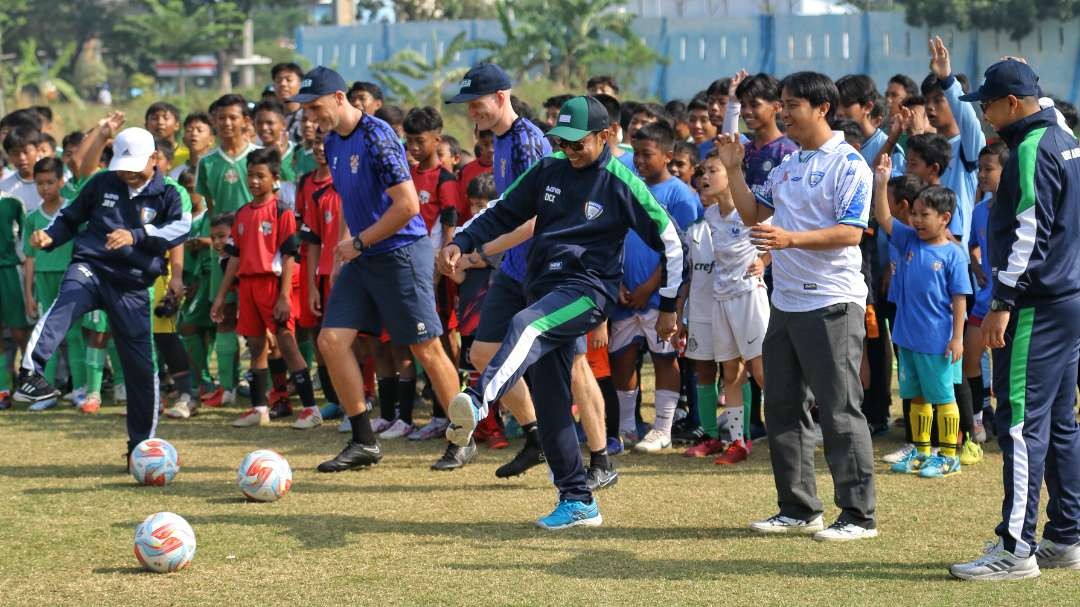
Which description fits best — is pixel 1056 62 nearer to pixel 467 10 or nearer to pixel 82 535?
pixel 467 10

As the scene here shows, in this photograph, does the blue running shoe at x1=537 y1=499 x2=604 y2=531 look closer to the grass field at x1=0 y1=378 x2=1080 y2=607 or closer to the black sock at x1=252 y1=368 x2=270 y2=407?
the grass field at x1=0 y1=378 x2=1080 y2=607

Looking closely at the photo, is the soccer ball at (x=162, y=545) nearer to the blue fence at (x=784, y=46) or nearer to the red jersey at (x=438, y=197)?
the red jersey at (x=438, y=197)

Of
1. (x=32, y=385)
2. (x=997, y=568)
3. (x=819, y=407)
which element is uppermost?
(x=819, y=407)

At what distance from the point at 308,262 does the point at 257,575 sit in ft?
15.3

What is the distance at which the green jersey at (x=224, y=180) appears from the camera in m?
11.8

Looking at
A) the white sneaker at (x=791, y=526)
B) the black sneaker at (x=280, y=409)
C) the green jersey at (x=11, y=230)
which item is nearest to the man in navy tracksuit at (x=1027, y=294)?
the white sneaker at (x=791, y=526)

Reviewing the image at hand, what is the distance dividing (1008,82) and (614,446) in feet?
13.9

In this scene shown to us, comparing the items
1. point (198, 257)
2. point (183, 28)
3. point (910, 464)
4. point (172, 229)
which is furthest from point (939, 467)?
point (183, 28)

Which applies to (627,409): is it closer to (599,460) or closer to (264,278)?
(599,460)

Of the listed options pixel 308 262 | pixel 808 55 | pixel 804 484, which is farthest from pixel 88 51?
pixel 804 484

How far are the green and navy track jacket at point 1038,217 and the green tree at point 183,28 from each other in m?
61.0

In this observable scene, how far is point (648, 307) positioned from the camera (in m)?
9.74

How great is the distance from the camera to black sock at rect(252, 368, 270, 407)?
11.1 meters

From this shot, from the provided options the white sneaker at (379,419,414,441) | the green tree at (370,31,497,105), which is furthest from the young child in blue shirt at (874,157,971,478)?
the green tree at (370,31,497,105)
